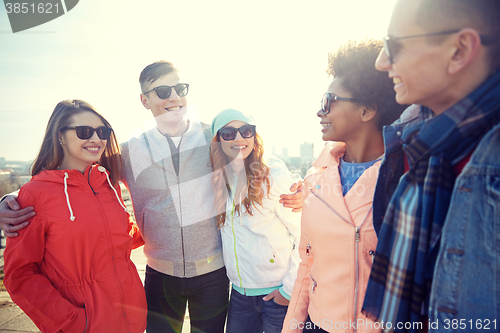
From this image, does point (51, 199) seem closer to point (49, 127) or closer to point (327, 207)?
point (49, 127)

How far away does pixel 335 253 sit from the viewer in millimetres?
1531

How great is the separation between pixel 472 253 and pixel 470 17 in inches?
30.5

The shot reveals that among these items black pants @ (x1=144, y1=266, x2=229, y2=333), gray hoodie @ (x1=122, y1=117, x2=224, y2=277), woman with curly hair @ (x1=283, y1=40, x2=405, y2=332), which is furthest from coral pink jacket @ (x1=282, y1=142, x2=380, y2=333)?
gray hoodie @ (x1=122, y1=117, x2=224, y2=277)

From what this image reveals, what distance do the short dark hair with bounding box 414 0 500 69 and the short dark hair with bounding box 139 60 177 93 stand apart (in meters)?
2.27

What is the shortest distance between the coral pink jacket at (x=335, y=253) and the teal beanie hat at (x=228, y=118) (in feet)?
3.34

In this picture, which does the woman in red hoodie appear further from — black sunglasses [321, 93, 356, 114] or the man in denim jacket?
the man in denim jacket

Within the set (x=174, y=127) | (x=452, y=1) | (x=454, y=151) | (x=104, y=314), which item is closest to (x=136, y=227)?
(x=104, y=314)

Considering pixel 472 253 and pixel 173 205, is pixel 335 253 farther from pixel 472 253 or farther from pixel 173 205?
pixel 173 205

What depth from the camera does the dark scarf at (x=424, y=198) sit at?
958mm

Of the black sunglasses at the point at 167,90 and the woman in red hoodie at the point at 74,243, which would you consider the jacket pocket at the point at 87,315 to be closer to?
the woman in red hoodie at the point at 74,243

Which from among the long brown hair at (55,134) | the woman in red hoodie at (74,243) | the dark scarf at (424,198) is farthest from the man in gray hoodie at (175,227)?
the dark scarf at (424,198)

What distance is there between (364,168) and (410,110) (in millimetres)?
450

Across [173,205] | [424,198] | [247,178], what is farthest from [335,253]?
[173,205]

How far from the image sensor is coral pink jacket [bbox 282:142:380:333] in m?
1.45
